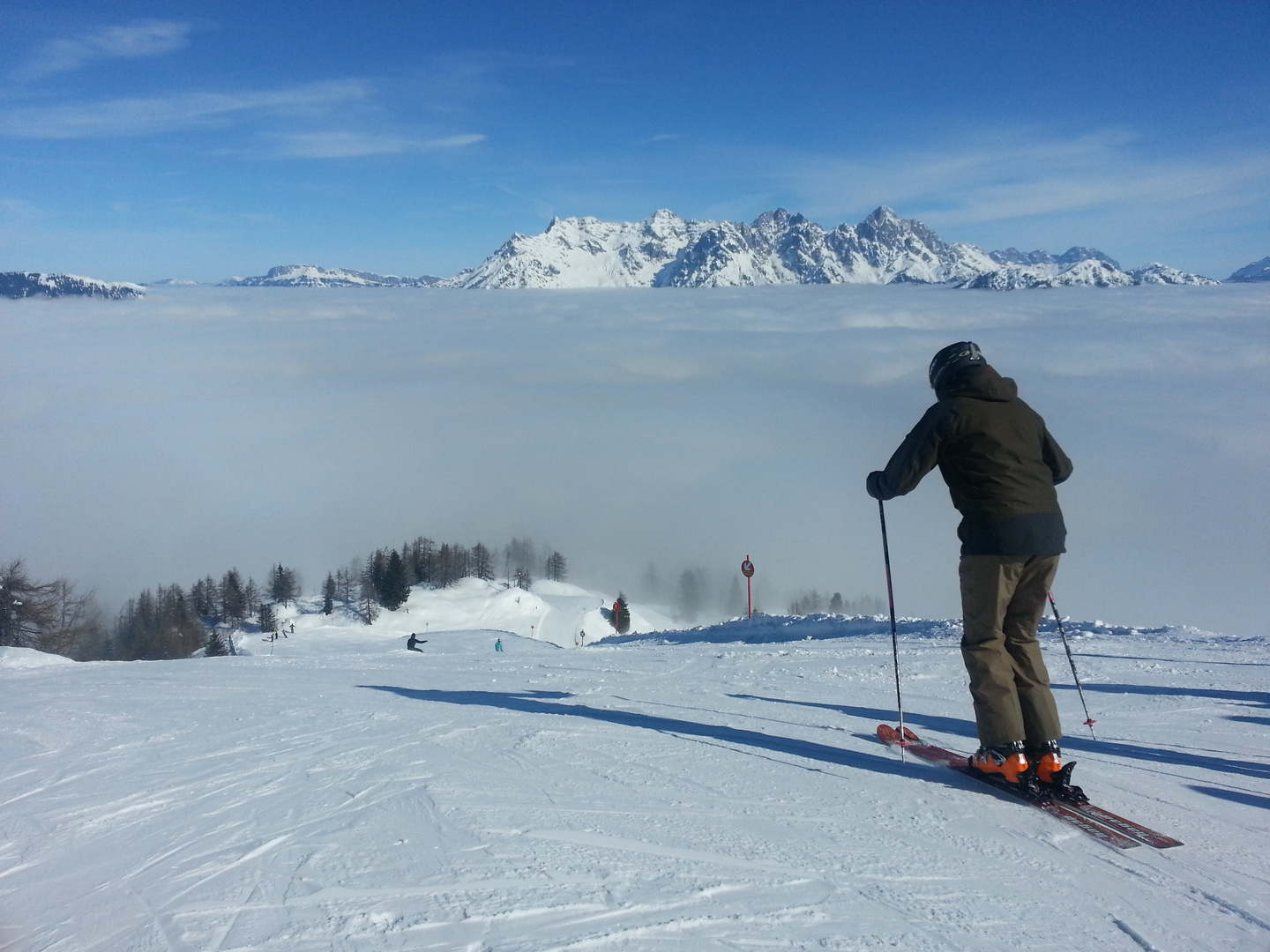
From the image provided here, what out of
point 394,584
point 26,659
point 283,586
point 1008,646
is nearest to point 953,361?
point 1008,646

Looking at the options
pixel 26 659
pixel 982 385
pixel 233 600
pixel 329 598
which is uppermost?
pixel 982 385

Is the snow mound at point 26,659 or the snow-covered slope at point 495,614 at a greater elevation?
the snow mound at point 26,659

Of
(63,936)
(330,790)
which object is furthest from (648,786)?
(63,936)

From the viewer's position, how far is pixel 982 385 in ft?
13.3

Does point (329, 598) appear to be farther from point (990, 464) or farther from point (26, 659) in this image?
point (990, 464)

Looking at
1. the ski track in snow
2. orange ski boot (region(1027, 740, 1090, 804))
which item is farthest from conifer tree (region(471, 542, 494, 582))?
orange ski boot (region(1027, 740, 1090, 804))

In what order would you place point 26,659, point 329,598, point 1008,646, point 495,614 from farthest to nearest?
point 329,598 → point 495,614 → point 26,659 → point 1008,646

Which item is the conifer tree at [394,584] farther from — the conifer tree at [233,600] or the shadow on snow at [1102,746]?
the shadow on snow at [1102,746]

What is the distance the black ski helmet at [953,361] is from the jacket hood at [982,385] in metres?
0.04

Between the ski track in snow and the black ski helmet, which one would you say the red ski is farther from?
the black ski helmet

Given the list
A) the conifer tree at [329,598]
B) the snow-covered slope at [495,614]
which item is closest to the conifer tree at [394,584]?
the snow-covered slope at [495,614]

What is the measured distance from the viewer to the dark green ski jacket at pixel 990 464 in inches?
155

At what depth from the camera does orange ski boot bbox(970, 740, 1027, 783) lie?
13.1 feet

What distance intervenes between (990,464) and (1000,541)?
0.41 meters
